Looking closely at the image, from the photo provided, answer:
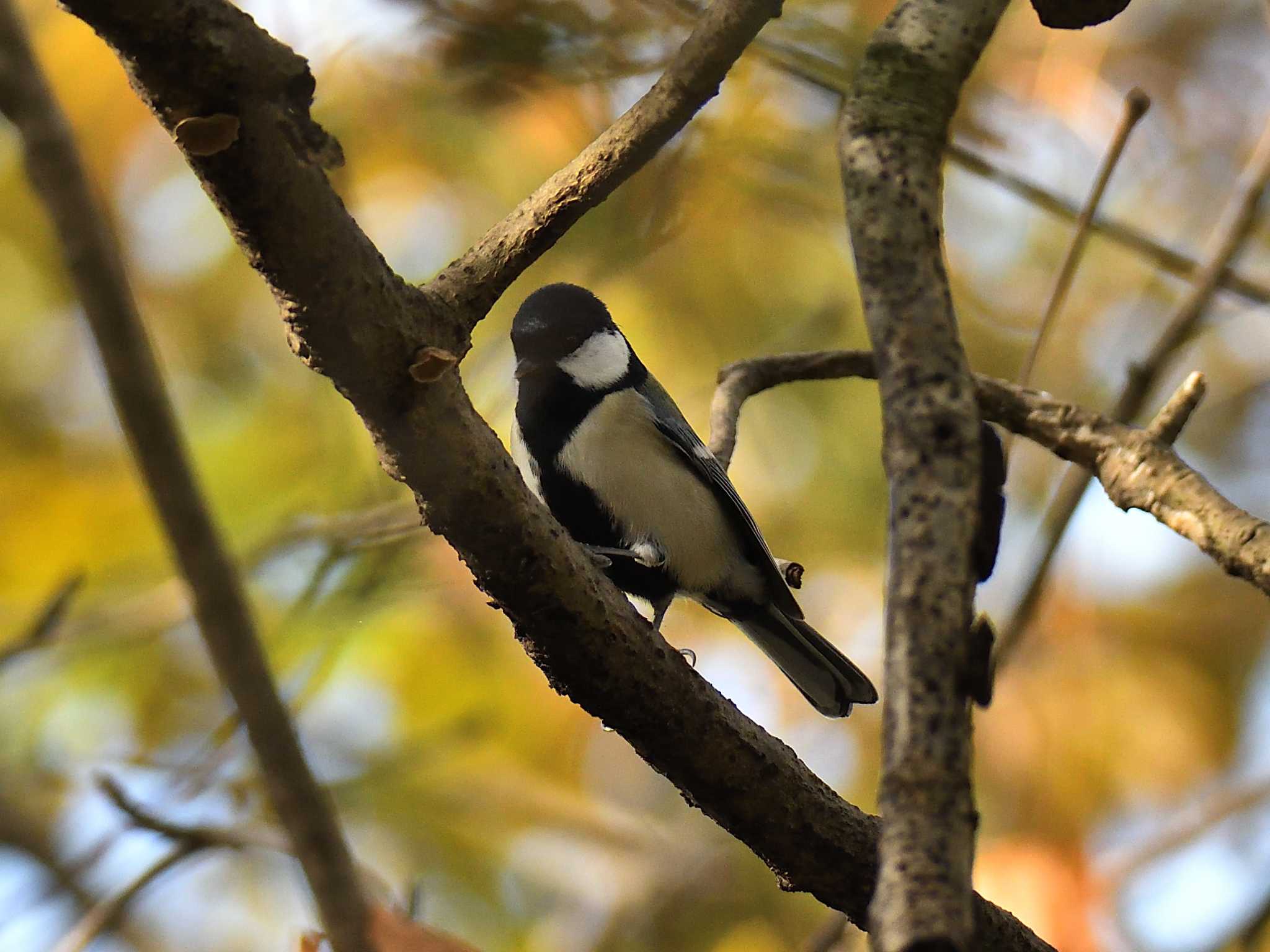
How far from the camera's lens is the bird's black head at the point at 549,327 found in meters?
3.53

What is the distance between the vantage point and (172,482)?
4.19 ft

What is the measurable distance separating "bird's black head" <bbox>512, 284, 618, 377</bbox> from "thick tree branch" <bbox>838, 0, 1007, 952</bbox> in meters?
2.36

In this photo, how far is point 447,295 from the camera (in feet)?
5.97

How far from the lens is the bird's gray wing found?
3.45m

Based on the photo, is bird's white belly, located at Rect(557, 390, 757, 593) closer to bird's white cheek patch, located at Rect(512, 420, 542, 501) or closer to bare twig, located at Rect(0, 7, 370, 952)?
bird's white cheek patch, located at Rect(512, 420, 542, 501)

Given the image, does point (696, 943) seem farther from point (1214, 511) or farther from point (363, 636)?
point (1214, 511)

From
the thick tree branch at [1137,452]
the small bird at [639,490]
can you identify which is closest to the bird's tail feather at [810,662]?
the small bird at [639,490]

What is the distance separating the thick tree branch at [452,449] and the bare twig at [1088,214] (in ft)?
4.07

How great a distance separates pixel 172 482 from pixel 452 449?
47cm

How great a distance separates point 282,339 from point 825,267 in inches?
102

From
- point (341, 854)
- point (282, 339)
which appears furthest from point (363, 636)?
point (341, 854)

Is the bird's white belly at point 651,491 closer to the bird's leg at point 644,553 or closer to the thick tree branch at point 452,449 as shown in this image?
the bird's leg at point 644,553

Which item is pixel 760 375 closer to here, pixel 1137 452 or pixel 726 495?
pixel 726 495

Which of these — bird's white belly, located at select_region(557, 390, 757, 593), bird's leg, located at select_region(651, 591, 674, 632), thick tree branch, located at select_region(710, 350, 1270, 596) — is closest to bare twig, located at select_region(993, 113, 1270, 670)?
thick tree branch, located at select_region(710, 350, 1270, 596)
